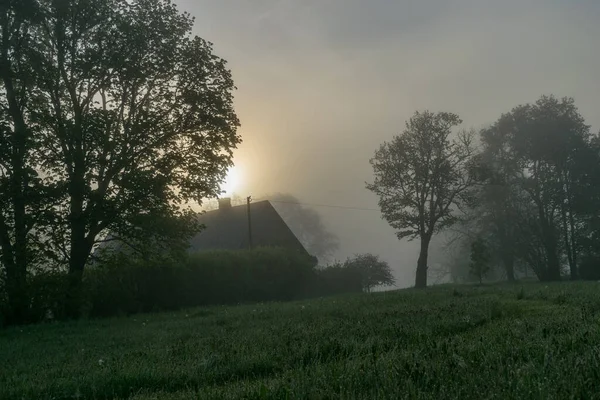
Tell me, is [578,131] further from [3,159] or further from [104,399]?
[104,399]

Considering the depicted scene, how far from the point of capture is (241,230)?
52500 millimetres

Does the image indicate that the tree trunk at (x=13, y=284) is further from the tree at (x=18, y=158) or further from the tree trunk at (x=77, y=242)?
the tree trunk at (x=77, y=242)

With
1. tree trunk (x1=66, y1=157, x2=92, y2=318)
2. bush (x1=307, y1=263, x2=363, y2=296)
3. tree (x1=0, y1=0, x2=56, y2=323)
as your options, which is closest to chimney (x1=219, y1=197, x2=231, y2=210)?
bush (x1=307, y1=263, x2=363, y2=296)

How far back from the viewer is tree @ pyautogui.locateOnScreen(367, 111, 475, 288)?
166 feet

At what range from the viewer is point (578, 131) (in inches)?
2174

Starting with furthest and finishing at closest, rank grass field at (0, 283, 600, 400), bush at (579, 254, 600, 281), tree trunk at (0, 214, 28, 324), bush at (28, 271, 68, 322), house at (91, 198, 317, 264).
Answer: bush at (579, 254, 600, 281)
house at (91, 198, 317, 264)
bush at (28, 271, 68, 322)
tree trunk at (0, 214, 28, 324)
grass field at (0, 283, 600, 400)

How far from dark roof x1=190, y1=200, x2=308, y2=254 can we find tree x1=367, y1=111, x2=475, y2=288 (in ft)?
34.2

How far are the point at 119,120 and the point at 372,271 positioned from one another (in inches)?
1456

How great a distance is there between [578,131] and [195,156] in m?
45.5

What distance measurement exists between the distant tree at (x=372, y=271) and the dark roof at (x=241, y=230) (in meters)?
6.40

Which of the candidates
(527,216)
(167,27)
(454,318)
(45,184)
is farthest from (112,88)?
(527,216)

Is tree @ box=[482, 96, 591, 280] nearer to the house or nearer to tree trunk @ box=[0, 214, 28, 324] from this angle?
the house

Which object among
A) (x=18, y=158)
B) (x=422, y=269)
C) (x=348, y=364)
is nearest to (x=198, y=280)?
(x=18, y=158)

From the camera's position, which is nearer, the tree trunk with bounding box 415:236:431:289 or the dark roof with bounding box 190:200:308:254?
the tree trunk with bounding box 415:236:431:289
